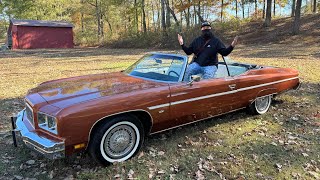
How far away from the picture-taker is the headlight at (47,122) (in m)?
3.65

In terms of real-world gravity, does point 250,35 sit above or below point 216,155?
above

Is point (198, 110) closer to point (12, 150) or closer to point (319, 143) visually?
point (319, 143)

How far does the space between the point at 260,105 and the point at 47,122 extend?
4.27 meters

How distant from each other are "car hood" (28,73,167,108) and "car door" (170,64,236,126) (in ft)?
1.06

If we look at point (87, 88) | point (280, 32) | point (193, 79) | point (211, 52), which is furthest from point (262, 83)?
point (280, 32)

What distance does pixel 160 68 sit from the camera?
5246 mm

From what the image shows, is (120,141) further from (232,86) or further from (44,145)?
(232,86)

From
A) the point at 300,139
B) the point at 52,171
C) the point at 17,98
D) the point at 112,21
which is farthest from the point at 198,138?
the point at 112,21

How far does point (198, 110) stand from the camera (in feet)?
16.0

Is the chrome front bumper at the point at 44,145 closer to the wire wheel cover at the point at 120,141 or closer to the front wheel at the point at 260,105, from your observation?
the wire wheel cover at the point at 120,141

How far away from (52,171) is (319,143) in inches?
164

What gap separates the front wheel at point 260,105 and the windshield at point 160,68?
189cm

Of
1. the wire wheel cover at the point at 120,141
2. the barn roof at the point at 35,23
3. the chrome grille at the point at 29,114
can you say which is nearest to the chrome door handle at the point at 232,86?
the wire wheel cover at the point at 120,141

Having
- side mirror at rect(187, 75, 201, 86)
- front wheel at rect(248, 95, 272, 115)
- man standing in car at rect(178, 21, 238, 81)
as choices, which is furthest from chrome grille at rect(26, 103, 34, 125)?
front wheel at rect(248, 95, 272, 115)
